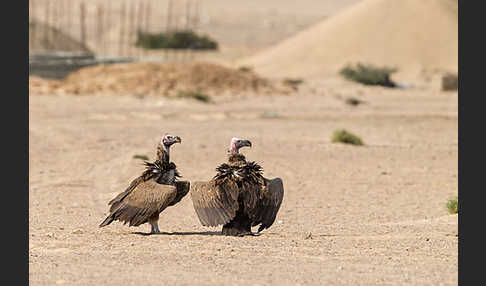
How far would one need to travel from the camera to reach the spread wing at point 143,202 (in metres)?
10.2

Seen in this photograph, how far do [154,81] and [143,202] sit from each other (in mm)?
26652

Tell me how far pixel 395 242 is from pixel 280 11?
117m

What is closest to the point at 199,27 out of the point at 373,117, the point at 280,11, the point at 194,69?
the point at 280,11

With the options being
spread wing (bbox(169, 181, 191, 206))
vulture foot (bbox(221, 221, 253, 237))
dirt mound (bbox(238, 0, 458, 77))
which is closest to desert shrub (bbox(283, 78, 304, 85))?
dirt mound (bbox(238, 0, 458, 77))

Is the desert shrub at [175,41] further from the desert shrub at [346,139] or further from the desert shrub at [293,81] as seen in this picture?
the desert shrub at [346,139]

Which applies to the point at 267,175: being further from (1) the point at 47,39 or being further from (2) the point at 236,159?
(1) the point at 47,39

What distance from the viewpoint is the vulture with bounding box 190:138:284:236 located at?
10062 mm

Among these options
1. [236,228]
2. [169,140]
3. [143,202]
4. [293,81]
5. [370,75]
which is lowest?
[236,228]

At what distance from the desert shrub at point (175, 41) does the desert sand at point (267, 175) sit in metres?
30.8

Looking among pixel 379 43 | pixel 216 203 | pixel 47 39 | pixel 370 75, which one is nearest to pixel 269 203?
pixel 216 203

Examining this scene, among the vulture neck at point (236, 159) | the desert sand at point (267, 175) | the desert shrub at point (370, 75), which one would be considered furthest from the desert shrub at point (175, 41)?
the vulture neck at point (236, 159)

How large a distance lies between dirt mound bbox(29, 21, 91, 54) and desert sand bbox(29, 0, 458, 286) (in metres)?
22.1

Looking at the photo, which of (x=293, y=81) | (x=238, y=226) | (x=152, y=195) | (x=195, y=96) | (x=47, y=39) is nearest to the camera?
Result: (x=152, y=195)

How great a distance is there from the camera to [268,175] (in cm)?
1767
